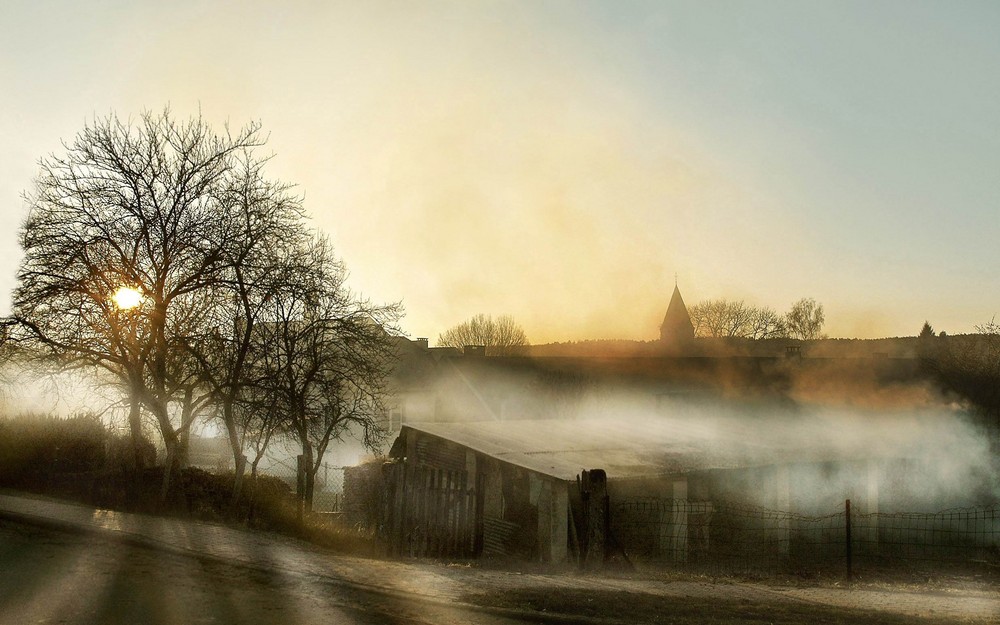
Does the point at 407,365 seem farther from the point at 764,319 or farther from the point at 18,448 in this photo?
the point at 764,319

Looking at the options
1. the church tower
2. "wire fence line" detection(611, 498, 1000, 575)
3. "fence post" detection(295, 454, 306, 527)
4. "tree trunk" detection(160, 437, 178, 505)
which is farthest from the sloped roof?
the church tower

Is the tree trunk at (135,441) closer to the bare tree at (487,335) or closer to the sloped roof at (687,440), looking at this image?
the sloped roof at (687,440)

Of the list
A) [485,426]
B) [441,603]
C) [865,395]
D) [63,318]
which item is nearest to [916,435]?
[865,395]

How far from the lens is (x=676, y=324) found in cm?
8112

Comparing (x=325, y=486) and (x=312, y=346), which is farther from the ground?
(x=312, y=346)

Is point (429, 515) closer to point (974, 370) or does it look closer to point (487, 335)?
point (974, 370)

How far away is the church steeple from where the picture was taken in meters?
79.7

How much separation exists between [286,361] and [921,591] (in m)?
15.1

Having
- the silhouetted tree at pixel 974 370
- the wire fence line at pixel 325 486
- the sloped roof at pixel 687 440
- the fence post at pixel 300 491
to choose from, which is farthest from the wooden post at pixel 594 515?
the silhouetted tree at pixel 974 370

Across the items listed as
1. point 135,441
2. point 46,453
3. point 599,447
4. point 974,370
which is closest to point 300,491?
point 135,441

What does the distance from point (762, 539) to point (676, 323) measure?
65.1m

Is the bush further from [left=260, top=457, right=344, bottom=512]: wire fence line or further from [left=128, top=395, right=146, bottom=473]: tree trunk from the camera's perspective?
[left=260, top=457, right=344, bottom=512]: wire fence line

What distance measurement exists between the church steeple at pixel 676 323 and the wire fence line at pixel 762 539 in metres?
59.2

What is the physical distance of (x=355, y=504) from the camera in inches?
1027
